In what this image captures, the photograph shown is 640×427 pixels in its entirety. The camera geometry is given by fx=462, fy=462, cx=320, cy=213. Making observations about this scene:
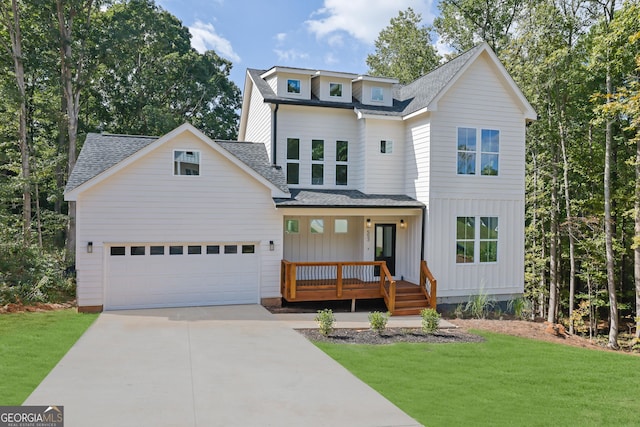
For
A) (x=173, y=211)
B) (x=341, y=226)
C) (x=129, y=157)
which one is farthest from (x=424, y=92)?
(x=129, y=157)

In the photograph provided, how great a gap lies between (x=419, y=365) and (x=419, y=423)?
9.12 ft

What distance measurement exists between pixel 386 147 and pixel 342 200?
2.87m

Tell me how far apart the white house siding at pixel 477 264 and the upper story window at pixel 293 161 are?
473cm

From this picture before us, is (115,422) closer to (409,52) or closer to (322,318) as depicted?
(322,318)

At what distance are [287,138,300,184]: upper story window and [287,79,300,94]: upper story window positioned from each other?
181cm

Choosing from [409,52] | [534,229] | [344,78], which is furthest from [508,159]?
[409,52]

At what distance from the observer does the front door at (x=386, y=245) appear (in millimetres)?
16031

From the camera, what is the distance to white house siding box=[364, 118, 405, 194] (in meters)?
15.9

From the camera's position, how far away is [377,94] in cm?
1709

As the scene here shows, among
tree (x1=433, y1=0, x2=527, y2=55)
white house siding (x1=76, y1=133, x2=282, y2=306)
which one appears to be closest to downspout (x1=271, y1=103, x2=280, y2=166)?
white house siding (x1=76, y1=133, x2=282, y2=306)

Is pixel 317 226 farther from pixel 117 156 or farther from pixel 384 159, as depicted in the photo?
pixel 117 156

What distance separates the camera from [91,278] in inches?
496

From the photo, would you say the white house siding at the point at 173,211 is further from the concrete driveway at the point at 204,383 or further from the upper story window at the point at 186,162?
the concrete driveway at the point at 204,383

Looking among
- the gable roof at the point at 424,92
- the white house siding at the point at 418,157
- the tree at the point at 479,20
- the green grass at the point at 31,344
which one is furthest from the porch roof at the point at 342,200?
the tree at the point at 479,20
